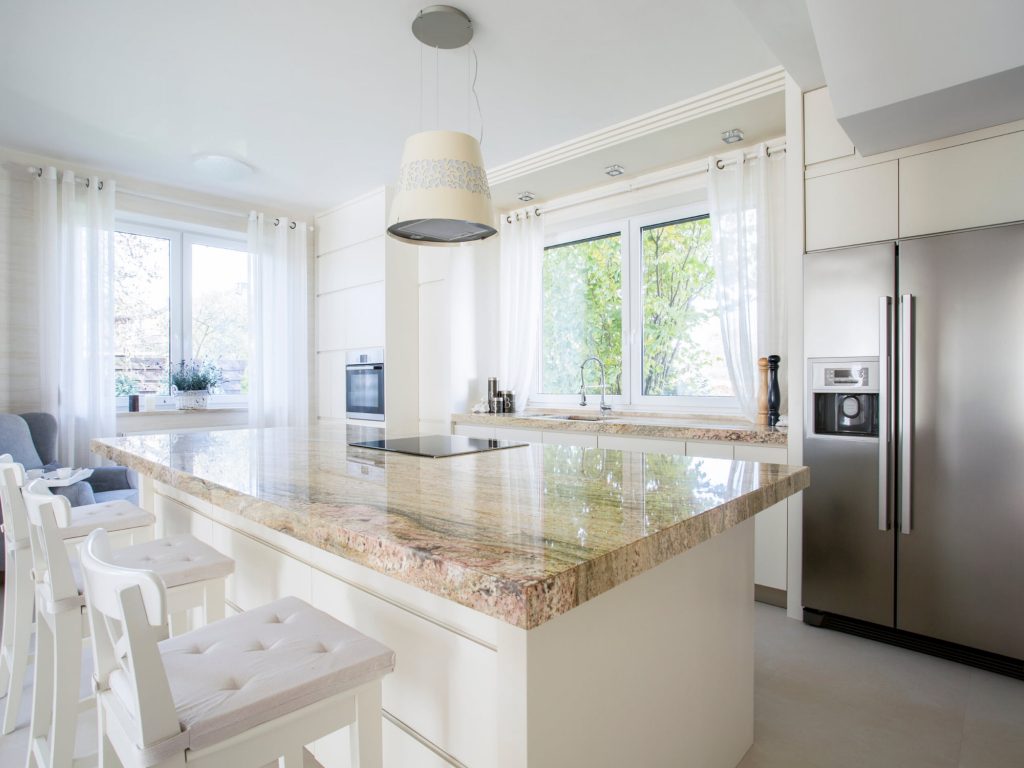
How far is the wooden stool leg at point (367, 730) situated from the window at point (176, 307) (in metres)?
4.15

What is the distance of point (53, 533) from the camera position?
3.92 feet

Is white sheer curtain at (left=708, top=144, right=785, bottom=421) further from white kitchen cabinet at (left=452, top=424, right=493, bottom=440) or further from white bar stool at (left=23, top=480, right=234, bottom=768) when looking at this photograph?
white bar stool at (left=23, top=480, right=234, bottom=768)

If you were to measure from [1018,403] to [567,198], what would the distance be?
118 inches

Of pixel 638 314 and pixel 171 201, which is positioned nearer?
pixel 638 314

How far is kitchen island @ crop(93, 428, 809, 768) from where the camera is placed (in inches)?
29.9

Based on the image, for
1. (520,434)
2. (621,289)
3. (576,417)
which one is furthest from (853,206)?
(520,434)

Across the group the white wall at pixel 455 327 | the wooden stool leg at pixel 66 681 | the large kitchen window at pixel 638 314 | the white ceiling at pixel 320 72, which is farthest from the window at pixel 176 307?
the wooden stool leg at pixel 66 681

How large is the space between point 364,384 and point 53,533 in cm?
330

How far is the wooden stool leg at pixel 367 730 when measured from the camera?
3.05 feet

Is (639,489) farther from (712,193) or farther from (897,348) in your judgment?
(712,193)

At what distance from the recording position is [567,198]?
13.7 ft

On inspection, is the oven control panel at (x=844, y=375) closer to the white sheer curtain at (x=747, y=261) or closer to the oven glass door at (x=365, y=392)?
the white sheer curtain at (x=747, y=261)

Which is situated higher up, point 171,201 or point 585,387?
point 171,201

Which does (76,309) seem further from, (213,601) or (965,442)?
(965,442)
